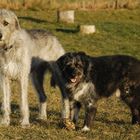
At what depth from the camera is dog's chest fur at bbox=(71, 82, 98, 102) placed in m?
10.7

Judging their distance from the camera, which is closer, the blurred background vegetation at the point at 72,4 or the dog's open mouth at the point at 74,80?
the dog's open mouth at the point at 74,80

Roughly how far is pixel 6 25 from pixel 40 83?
2.20 metres

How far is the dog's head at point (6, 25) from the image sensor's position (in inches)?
410

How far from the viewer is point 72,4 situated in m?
33.4

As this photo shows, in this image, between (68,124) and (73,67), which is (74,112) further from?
(73,67)

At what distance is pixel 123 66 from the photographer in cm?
1102

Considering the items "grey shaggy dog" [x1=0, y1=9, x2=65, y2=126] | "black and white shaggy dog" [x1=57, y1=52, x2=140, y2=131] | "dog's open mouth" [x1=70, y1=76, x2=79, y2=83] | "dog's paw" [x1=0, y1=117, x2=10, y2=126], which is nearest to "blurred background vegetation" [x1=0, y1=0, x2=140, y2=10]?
"grey shaggy dog" [x1=0, y1=9, x2=65, y2=126]

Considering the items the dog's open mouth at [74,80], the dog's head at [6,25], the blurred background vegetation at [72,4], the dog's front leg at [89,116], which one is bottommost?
the blurred background vegetation at [72,4]

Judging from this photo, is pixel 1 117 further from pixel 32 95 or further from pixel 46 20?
pixel 46 20

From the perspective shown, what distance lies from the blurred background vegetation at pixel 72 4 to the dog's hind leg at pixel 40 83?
19.4m

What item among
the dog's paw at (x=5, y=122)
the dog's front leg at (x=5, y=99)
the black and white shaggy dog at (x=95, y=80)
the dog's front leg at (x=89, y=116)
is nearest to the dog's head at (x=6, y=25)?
the dog's front leg at (x=5, y=99)

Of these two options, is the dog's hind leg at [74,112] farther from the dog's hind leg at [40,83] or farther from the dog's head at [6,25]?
the dog's head at [6,25]

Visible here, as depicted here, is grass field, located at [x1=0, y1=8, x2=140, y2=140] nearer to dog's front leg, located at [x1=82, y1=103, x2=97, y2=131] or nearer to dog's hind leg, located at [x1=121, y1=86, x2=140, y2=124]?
dog's front leg, located at [x1=82, y1=103, x2=97, y2=131]

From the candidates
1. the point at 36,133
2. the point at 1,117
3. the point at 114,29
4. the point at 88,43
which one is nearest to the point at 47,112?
the point at 1,117
